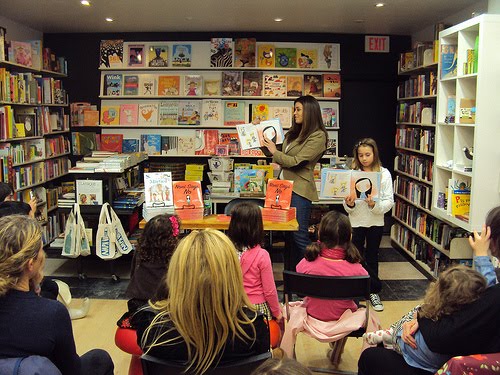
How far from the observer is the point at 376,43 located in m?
6.75

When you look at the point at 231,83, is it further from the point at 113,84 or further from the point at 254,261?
the point at 254,261

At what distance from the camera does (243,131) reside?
13.8 ft

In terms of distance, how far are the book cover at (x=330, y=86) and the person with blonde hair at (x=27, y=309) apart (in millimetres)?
5242

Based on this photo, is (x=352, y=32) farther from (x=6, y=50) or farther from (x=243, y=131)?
(x=6, y=50)

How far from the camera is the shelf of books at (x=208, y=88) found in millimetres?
6602

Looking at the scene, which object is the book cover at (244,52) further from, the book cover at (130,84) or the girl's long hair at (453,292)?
the girl's long hair at (453,292)

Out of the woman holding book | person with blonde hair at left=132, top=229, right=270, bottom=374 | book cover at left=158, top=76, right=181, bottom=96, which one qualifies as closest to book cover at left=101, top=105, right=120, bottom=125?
book cover at left=158, top=76, right=181, bottom=96

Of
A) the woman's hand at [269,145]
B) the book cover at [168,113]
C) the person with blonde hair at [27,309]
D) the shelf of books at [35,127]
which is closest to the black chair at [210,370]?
the person with blonde hair at [27,309]

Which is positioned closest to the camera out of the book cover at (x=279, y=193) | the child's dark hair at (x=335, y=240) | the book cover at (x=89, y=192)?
the child's dark hair at (x=335, y=240)

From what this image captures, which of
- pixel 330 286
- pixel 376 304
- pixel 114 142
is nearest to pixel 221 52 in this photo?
pixel 114 142

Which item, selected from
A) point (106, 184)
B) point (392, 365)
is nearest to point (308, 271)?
point (392, 365)

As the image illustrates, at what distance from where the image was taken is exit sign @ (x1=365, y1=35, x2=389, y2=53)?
265 inches

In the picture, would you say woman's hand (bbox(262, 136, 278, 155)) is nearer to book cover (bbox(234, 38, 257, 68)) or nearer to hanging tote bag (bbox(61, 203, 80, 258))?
hanging tote bag (bbox(61, 203, 80, 258))

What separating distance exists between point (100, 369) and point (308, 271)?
125 cm
